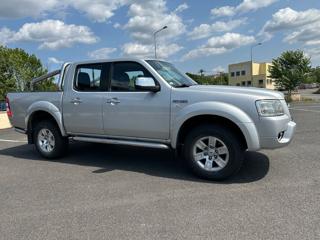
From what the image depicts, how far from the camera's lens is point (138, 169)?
591 cm

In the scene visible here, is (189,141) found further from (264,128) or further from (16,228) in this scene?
(16,228)

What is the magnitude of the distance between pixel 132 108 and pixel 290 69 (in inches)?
1381

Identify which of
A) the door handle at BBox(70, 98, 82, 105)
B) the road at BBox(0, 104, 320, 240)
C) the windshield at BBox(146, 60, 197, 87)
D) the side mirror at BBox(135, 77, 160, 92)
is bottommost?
the road at BBox(0, 104, 320, 240)

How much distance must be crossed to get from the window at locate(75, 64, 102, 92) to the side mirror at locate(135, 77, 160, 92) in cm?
106

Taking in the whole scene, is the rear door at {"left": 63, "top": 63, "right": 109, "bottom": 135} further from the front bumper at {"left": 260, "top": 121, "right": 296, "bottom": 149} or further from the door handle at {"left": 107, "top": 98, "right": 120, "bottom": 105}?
the front bumper at {"left": 260, "top": 121, "right": 296, "bottom": 149}

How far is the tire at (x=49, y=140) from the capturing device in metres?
6.77

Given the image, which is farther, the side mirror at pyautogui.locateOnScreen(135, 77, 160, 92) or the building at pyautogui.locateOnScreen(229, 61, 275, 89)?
the building at pyautogui.locateOnScreen(229, 61, 275, 89)

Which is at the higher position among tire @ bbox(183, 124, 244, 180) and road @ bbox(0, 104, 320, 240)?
tire @ bbox(183, 124, 244, 180)

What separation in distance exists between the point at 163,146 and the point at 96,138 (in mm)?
1475

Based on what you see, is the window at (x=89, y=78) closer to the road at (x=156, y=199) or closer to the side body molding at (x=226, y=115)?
the road at (x=156, y=199)

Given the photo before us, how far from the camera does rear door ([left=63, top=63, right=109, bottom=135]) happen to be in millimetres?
6105

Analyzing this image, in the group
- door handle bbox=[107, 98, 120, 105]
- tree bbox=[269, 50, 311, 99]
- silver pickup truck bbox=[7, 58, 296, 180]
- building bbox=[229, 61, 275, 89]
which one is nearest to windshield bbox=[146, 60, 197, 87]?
silver pickup truck bbox=[7, 58, 296, 180]

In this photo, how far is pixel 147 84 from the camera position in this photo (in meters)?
5.39

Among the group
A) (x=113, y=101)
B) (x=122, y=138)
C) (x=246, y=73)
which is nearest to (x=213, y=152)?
(x=122, y=138)
